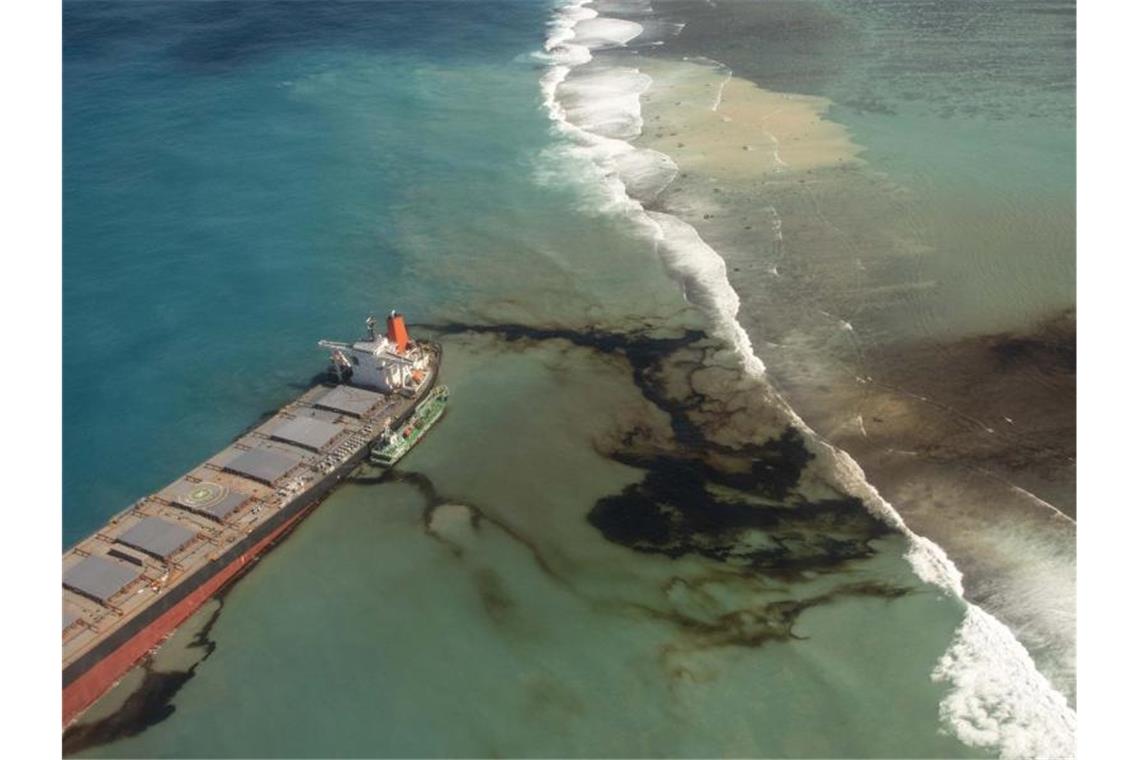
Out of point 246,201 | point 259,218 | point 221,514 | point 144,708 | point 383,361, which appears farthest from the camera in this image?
point 246,201

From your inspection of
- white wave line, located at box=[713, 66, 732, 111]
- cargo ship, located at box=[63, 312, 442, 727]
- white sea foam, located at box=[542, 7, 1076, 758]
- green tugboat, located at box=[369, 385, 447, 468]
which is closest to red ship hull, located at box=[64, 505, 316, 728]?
cargo ship, located at box=[63, 312, 442, 727]

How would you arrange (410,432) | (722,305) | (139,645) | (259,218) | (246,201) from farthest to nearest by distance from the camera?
(246,201) < (259,218) < (722,305) < (410,432) < (139,645)

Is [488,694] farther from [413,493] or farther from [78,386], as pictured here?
[78,386]

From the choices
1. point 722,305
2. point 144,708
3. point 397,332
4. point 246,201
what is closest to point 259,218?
point 246,201

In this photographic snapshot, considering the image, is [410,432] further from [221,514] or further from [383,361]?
[221,514]

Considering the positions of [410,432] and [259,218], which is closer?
[410,432]

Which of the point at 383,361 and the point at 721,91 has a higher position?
the point at 721,91

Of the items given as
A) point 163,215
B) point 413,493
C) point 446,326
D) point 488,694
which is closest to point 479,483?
point 413,493

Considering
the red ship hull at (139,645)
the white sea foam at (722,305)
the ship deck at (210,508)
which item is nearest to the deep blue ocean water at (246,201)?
the ship deck at (210,508)
